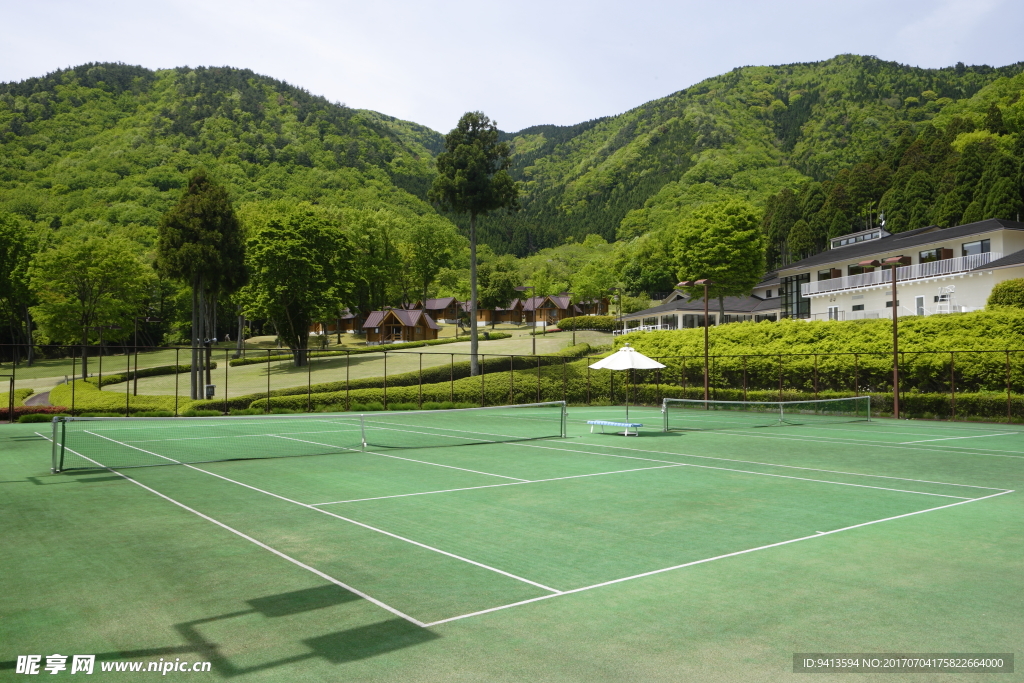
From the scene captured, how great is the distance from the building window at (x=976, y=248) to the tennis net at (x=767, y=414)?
925 inches

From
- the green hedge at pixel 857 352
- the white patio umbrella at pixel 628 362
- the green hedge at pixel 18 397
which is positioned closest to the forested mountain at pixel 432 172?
the green hedge at pixel 18 397

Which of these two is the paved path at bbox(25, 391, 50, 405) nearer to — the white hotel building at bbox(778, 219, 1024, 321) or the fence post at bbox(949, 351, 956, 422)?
Result: the fence post at bbox(949, 351, 956, 422)

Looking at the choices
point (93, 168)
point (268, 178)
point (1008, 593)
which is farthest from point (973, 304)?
point (93, 168)

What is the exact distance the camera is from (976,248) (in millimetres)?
50562

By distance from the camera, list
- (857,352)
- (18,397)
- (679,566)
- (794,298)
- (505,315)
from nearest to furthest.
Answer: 1. (679,566)
2. (857,352)
3. (18,397)
4. (794,298)
5. (505,315)

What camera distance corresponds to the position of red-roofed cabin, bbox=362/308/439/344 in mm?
95750

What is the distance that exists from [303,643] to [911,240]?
62.2 metres

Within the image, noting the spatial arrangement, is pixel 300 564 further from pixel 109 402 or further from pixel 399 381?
pixel 399 381

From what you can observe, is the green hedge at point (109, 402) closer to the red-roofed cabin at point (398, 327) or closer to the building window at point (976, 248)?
the red-roofed cabin at point (398, 327)

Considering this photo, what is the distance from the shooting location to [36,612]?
21.3ft

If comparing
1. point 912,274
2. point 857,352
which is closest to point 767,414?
point 857,352

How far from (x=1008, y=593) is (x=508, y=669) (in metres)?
5.44

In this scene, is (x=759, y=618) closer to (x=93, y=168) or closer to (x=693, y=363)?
(x=693, y=363)

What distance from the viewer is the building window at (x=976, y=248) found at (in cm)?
4975
